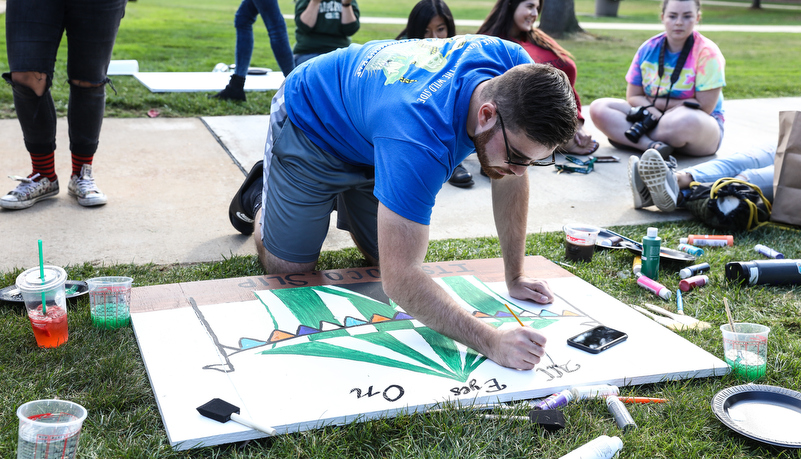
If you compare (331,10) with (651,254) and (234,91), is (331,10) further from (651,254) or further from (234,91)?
(651,254)

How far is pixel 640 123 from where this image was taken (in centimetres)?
503

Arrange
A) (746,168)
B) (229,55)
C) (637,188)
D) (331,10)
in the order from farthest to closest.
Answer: (229,55)
(331,10)
(746,168)
(637,188)

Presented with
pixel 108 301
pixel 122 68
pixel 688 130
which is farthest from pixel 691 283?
pixel 122 68

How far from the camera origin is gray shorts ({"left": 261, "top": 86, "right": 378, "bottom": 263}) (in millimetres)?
2617

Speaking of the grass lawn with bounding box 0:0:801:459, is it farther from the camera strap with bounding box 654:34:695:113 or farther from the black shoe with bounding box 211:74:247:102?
the black shoe with bounding box 211:74:247:102

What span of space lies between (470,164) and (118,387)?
337 centimetres

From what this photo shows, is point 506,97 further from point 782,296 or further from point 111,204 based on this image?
point 111,204

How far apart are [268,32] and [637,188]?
9.64 feet

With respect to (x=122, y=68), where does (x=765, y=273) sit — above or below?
above

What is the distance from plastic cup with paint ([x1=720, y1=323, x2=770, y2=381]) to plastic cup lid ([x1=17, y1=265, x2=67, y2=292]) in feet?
6.89

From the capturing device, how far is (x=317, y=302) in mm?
2512

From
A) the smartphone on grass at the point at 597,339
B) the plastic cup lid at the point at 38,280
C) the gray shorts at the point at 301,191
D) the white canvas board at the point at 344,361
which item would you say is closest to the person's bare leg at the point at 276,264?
the gray shorts at the point at 301,191

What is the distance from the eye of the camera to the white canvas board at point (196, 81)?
6.25 meters

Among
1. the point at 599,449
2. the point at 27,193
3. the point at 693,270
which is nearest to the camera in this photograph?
the point at 599,449
